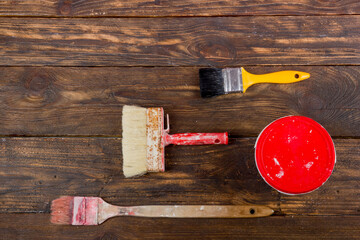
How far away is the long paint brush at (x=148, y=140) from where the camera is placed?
2.74 ft

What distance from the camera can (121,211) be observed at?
882 mm

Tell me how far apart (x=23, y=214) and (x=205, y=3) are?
0.95 m

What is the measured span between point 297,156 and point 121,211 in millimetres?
570

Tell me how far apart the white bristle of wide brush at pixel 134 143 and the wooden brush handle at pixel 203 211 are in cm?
13

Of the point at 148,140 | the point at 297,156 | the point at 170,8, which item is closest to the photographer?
the point at 297,156

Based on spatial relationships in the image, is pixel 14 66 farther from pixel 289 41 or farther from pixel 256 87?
pixel 289 41

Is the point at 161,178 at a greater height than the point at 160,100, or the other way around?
the point at 160,100

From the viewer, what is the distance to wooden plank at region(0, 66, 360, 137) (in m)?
0.90

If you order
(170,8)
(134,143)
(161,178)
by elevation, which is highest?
(170,8)

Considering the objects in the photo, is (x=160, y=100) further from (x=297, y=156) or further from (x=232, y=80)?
(x=297, y=156)

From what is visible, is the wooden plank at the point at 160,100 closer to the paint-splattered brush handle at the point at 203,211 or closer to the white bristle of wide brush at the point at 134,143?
the white bristle of wide brush at the point at 134,143

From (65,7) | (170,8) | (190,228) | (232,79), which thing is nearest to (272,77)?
(232,79)

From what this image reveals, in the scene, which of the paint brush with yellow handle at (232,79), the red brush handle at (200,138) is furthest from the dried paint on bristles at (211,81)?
the red brush handle at (200,138)

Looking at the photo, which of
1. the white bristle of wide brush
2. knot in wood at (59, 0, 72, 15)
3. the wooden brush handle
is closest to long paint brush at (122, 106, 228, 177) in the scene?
the white bristle of wide brush
